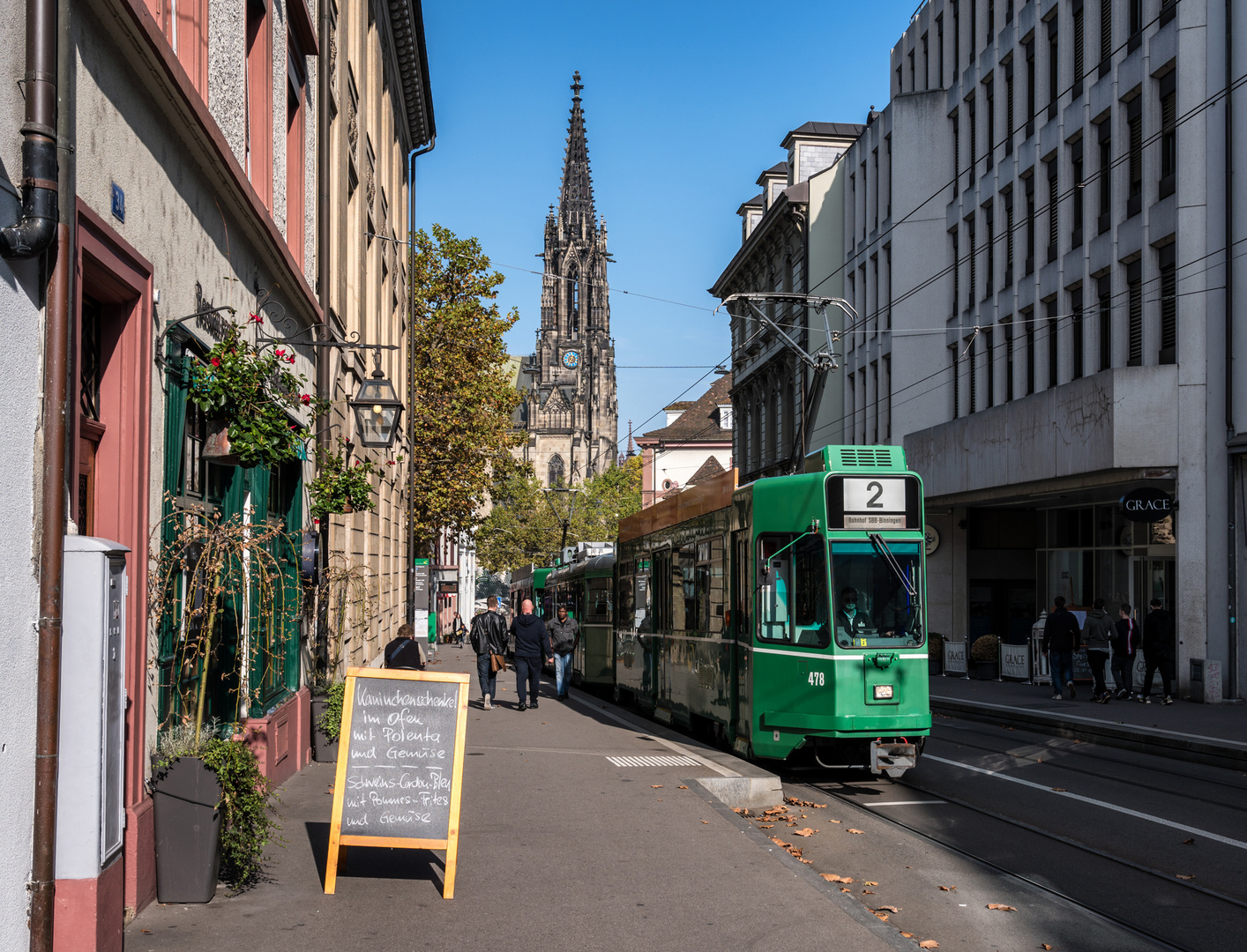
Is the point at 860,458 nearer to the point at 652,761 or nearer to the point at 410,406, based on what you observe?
the point at 652,761

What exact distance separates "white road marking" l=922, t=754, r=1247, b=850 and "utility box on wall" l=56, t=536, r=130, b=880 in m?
7.99

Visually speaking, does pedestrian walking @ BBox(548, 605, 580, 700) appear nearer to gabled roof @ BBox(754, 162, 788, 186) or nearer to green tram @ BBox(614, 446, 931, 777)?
green tram @ BBox(614, 446, 931, 777)

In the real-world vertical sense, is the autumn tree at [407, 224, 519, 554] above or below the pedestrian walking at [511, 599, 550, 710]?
above

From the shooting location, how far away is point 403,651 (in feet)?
46.8

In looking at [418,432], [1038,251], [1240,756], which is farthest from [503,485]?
[1240,756]

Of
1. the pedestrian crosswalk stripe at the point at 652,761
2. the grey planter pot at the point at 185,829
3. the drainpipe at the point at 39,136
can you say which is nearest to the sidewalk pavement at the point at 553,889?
the grey planter pot at the point at 185,829

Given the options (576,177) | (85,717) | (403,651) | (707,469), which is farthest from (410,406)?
(576,177)

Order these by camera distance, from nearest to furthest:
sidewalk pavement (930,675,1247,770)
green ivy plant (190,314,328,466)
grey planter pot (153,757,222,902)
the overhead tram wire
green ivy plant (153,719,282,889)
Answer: grey planter pot (153,757,222,902)
green ivy plant (153,719,282,889)
green ivy plant (190,314,328,466)
sidewalk pavement (930,675,1247,770)
the overhead tram wire

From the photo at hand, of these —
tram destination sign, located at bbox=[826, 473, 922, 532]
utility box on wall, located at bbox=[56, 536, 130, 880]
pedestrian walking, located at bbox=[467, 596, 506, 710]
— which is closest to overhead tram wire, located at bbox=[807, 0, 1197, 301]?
tram destination sign, located at bbox=[826, 473, 922, 532]

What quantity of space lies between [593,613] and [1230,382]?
41.1ft

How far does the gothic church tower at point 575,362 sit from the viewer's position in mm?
134125

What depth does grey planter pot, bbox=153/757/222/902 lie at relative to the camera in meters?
7.03

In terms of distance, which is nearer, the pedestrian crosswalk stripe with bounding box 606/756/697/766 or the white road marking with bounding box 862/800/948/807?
the white road marking with bounding box 862/800/948/807

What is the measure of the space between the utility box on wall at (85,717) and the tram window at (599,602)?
18187mm
